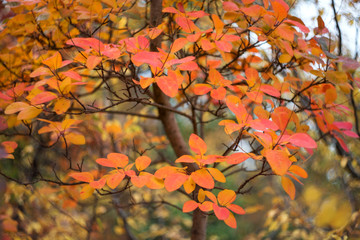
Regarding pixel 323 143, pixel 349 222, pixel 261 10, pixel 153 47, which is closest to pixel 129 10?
pixel 153 47

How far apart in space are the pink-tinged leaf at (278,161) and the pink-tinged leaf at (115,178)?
333 mm

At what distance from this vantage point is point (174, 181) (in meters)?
0.64

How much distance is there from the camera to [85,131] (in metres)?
2.13

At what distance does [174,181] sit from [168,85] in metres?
0.20

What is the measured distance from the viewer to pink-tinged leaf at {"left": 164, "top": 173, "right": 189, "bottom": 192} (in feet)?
2.05

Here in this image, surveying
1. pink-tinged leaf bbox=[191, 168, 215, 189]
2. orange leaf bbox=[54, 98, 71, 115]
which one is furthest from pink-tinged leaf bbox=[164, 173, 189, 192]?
orange leaf bbox=[54, 98, 71, 115]

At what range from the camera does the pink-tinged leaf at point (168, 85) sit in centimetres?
64

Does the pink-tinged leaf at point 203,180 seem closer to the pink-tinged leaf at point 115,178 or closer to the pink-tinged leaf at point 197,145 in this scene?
the pink-tinged leaf at point 197,145

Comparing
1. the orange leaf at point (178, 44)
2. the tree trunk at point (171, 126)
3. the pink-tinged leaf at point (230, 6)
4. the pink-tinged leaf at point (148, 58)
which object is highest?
the pink-tinged leaf at point (230, 6)

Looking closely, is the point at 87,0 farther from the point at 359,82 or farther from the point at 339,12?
the point at 339,12

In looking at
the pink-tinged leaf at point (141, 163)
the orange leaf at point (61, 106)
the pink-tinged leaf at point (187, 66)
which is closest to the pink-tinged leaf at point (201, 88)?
the pink-tinged leaf at point (187, 66)

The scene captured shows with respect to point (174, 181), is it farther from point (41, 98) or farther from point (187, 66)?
point (41, 98)

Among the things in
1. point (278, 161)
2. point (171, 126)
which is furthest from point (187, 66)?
point (171, 126)

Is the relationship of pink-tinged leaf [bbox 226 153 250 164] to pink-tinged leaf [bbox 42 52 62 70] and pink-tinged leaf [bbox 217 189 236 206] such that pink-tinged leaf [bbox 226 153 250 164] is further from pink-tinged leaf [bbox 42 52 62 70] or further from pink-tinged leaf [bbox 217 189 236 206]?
pink-tinged leaf [bbox 42 52 62 70]
